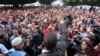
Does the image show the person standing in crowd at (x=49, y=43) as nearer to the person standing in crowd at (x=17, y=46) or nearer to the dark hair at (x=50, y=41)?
the dark hair at (x=50, y=41)

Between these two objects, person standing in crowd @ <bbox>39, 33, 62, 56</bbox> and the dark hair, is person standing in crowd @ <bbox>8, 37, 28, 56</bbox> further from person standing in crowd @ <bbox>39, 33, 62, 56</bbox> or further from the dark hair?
the dark hair

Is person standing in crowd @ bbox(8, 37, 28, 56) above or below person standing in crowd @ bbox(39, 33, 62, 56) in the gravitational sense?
below

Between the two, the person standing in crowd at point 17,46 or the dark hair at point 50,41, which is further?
the person standing in crowd at point 17,46

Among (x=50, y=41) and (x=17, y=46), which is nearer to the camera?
(x=50, y=41)

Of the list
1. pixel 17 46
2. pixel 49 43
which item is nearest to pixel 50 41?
pixel 49 43

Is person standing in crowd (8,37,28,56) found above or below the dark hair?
below

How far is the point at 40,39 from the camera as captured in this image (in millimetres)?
15797

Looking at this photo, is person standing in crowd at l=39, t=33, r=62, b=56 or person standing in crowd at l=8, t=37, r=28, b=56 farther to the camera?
person standing in crowd at l=8, t=37, r=28, b=56

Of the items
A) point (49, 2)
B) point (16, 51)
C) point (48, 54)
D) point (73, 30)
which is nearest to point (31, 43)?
point (73, 30)

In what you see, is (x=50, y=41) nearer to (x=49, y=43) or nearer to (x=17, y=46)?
(x=49, y=43)

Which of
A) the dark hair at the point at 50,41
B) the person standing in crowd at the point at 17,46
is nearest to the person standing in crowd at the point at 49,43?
the dark hair at the point at 50,41

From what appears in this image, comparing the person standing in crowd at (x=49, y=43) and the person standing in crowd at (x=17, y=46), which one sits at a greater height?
the person standing in crowd at (x=49, y=43)

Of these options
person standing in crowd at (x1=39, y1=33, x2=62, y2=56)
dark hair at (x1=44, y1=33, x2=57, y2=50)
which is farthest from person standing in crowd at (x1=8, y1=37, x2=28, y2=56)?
dark hair at (x1=44, y1=33, x2=57, y2=50)

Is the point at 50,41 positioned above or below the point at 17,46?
above
